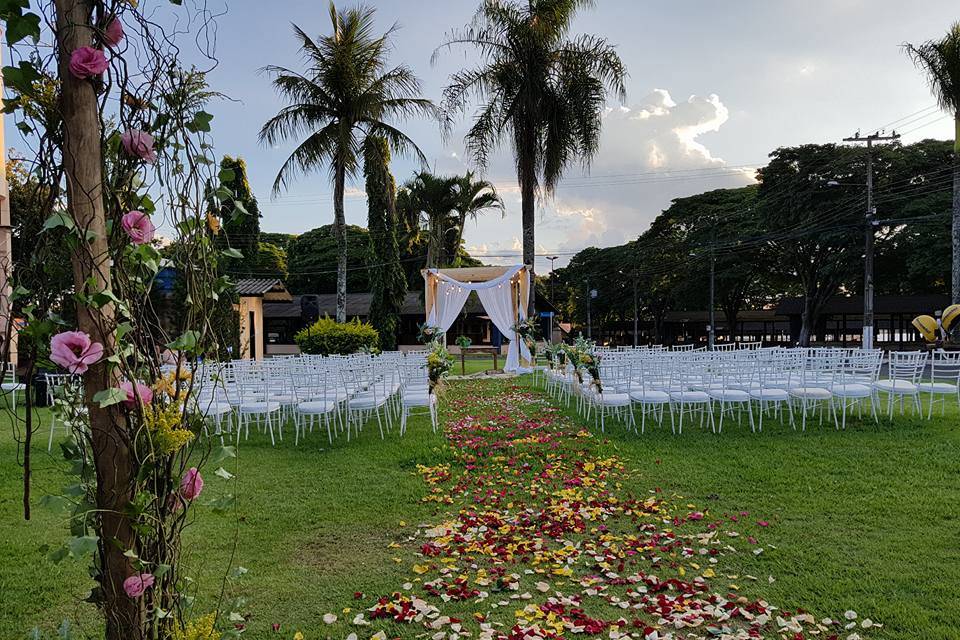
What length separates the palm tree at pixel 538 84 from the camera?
54.6 ft

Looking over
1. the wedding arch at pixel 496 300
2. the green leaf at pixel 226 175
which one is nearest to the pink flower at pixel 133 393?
the green leaf at pixel 226 175

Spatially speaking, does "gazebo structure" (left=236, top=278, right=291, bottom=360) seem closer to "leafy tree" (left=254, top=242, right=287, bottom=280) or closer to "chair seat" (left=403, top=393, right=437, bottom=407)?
"leafy tree" (left=254, top=242, right=287, bottom=280)

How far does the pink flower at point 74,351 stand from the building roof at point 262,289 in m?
21.2

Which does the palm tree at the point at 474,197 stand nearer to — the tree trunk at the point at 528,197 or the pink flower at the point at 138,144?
the tree trunk at the point at 528,197

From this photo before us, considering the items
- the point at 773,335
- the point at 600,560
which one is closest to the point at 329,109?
the point at 600,560

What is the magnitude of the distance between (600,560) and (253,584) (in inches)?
82.5

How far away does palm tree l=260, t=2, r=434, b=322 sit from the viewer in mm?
16547

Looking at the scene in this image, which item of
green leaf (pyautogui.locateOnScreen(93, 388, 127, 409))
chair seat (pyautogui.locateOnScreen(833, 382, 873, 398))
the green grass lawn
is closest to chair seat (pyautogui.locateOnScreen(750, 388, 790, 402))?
the green grass lawn

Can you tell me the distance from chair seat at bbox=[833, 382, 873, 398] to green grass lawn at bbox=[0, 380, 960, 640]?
47cm

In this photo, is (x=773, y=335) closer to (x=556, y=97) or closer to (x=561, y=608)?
(x=556, y=97)

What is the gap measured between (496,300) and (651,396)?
9.74 m

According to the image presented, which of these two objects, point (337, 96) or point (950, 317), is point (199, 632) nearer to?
point (337, 96)

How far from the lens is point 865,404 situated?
381 inches

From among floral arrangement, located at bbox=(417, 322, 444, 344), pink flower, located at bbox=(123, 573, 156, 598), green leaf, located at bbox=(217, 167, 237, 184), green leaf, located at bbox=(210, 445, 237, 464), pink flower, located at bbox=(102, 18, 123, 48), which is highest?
pink flower, located at bbox=(102, 18, 123, 48)
